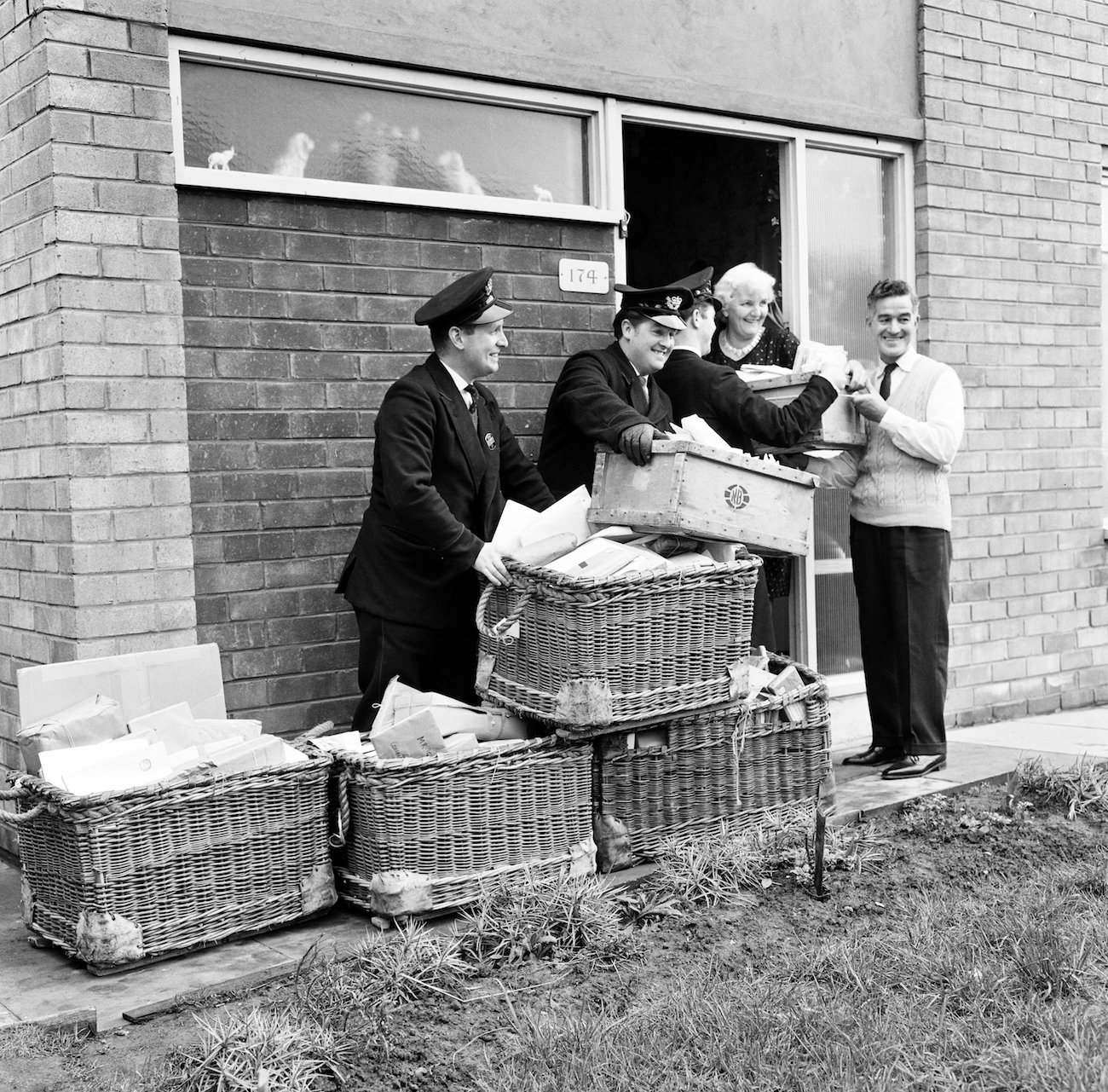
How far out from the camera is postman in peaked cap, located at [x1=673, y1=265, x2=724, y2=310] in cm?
544

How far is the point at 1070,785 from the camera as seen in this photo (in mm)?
5742

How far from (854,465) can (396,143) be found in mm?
2380

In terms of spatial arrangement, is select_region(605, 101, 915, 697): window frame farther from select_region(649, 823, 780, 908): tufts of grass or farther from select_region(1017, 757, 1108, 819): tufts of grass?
select_region(649, 823, 780, 908): tufts of grass

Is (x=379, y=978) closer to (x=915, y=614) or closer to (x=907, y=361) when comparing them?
(x=915, y=614)

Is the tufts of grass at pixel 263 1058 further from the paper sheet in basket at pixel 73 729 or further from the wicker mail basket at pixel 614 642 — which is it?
the wicker mail basket at pixel 614 642

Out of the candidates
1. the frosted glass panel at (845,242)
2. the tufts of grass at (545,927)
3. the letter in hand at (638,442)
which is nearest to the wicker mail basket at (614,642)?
the letter in hand at (638,442)

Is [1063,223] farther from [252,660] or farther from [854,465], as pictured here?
[252,660]

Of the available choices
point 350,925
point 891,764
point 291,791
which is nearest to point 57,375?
point 291,791

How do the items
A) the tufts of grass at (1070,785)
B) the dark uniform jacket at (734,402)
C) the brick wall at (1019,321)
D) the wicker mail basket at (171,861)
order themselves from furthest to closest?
the brick wall at (1019,321) → the tufts of grass at (1070,785) → the dark uniform jacket at (734,402) → the wicker mail basket at (171,861)

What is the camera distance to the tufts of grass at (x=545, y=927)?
4141 mm

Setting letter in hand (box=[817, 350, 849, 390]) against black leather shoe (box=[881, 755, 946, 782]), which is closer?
letter in hand (box=[817, 350, 849, 390])

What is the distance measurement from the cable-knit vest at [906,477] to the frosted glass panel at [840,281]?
849 mm

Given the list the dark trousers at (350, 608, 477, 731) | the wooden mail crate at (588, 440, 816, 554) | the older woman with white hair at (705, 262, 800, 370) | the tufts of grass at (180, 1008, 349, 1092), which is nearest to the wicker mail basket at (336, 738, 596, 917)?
the dark trousers at (350, 608, 477, 731)

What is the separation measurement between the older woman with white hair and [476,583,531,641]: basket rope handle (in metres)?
1.96
